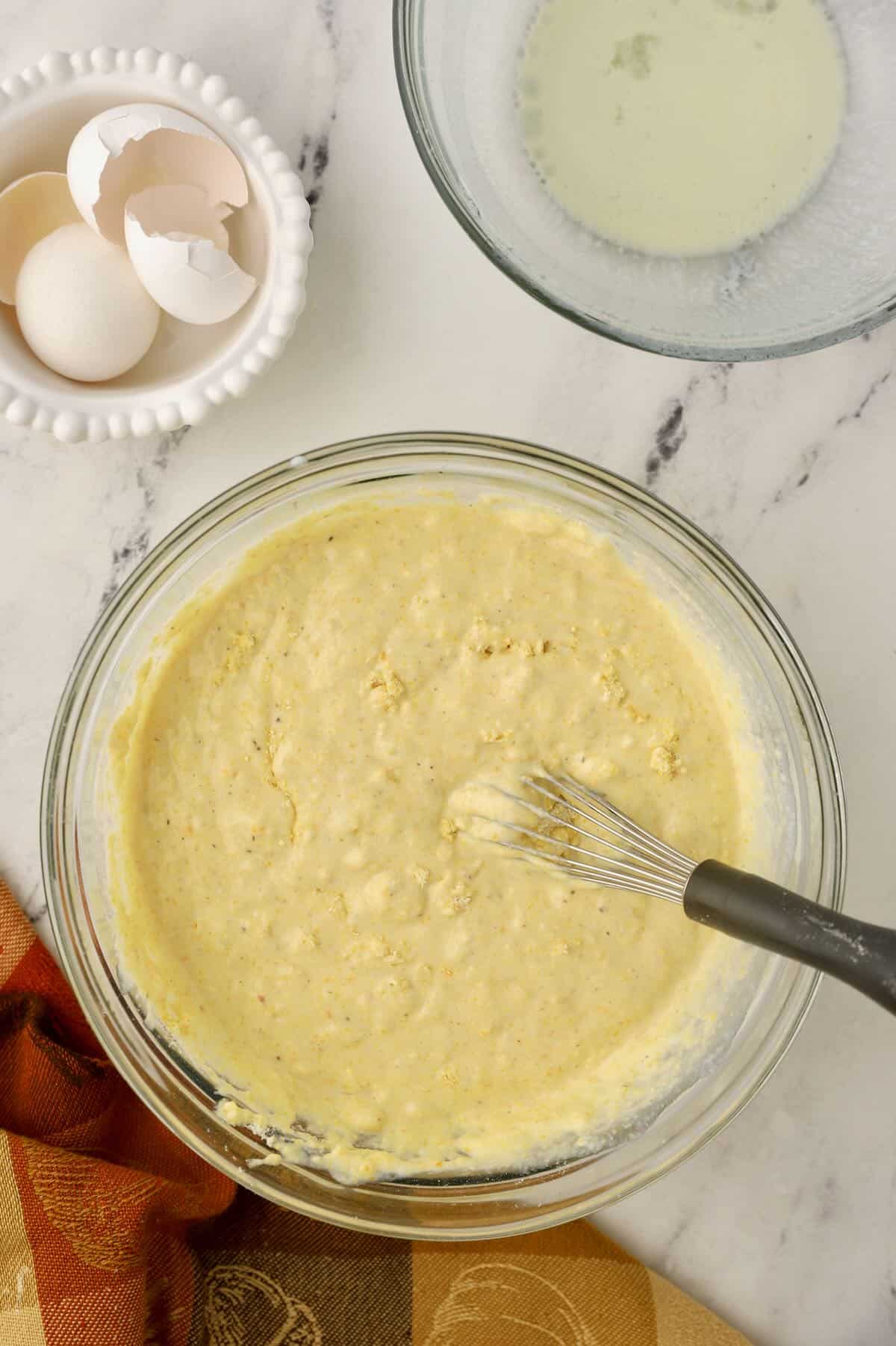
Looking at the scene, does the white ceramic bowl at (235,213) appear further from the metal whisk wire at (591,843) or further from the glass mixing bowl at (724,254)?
the metal whisk wire at (591,843)

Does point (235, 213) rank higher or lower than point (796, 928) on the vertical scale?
higher

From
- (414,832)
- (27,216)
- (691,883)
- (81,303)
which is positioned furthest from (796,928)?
(27,216)

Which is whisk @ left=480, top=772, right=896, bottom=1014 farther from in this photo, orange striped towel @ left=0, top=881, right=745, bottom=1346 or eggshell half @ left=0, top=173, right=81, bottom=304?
eggshell half @ left=0, top=173, right=81, bottom=304

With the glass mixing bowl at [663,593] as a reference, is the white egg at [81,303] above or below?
above

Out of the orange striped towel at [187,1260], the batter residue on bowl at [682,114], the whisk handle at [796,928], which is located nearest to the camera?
the whisk handle at [796,928]

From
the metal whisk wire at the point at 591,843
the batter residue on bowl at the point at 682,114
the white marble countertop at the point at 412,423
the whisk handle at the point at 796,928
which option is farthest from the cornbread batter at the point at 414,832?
the batter residue on bowl at the point at 682,114

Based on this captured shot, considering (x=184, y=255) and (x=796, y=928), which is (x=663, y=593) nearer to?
(x=796, y=928)
